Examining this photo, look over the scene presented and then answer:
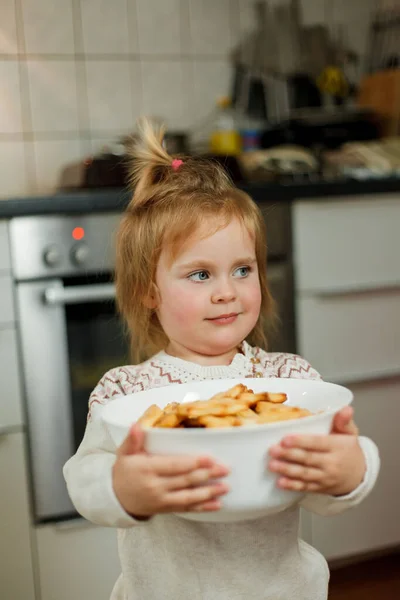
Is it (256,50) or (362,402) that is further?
(256,50)

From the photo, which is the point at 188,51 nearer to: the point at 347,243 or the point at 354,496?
the point at 347,243

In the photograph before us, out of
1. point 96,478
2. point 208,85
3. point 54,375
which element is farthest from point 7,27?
point 96,478

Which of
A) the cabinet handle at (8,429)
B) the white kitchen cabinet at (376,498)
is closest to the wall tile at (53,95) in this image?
the cabinet handle at (8,429)

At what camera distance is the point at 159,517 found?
3.08ft

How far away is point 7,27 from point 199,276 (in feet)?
5.12

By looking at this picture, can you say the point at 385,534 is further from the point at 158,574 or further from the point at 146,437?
the point at 146,437

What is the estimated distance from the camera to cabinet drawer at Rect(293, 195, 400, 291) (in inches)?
73.0

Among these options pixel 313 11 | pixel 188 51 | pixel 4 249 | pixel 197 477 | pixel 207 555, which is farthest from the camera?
pixel 313 11

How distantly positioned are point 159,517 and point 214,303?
267 millimetres

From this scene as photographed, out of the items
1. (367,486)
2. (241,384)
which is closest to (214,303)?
(241,384)

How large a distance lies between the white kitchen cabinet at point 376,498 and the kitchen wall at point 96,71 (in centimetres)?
105

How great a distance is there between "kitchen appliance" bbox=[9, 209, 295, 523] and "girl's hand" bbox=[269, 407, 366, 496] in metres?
1.01

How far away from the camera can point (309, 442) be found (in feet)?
2.19

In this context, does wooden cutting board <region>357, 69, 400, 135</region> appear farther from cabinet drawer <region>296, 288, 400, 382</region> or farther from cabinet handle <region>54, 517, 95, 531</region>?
cabinet handle <region>54, 517, 95, 531</region>
